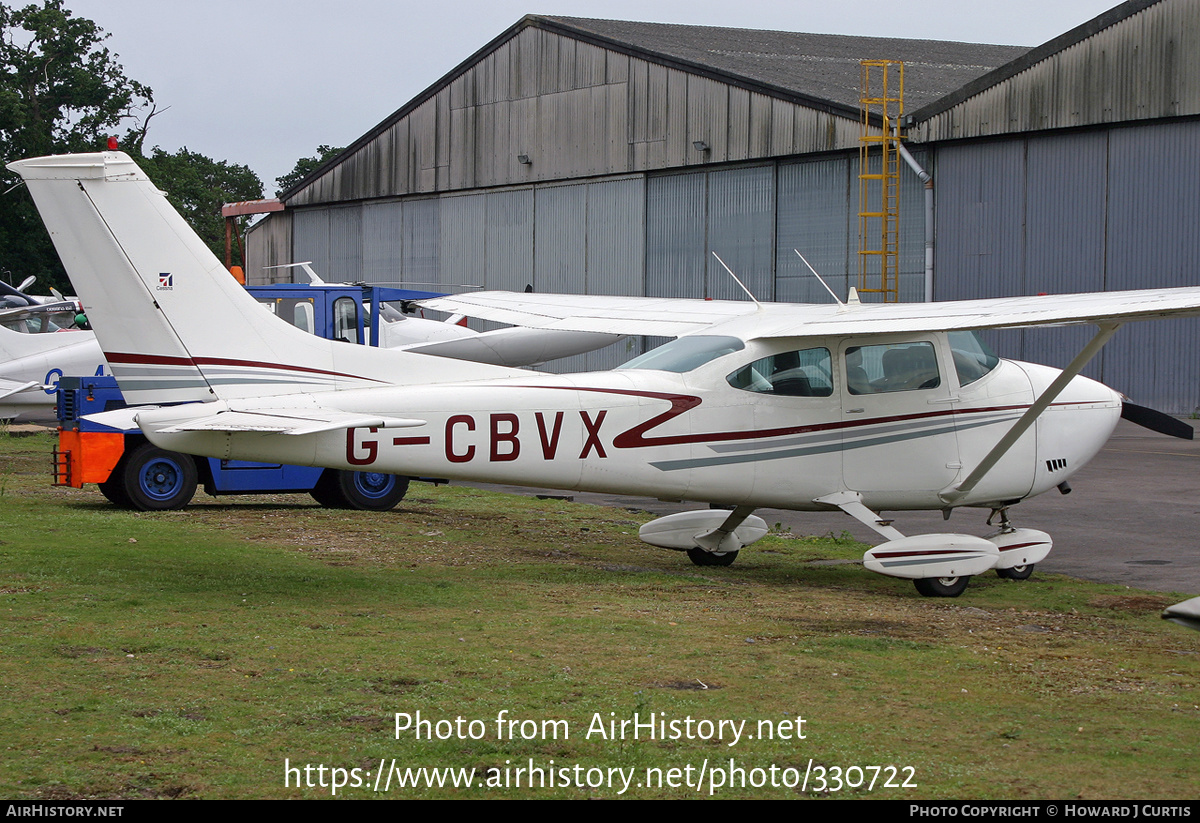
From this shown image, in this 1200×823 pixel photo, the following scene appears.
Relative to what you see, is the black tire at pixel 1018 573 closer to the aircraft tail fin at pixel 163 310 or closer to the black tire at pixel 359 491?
the aircraft tail fin at pixel 163 310

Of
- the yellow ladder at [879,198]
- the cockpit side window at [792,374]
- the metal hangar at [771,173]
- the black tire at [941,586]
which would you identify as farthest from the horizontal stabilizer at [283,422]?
the yellow ladder at [879,198]

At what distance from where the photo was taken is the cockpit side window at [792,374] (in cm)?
986

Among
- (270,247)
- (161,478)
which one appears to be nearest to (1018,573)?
(161,478)

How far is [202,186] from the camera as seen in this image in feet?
247

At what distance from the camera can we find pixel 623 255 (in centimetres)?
3569

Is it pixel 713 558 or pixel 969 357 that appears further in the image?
pixel 713 558

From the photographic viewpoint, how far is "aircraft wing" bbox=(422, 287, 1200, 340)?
8.70 m

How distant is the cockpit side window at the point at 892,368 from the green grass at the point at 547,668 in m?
1.63

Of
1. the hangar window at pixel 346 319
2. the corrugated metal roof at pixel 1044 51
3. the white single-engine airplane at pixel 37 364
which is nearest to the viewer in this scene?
the hangar window at pixel 346 319

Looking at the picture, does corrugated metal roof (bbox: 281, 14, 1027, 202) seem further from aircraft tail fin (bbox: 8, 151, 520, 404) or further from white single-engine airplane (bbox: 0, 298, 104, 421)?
aircraft tail fin (bbox: 8, 151, 520, 404)

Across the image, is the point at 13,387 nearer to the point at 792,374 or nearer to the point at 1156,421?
the point at 792,374

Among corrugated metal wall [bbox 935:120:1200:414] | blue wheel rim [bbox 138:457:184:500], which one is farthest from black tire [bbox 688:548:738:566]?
corrugated metal wall [bbox 935:120:1200:414]

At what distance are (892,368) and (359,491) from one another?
680 centimetres
